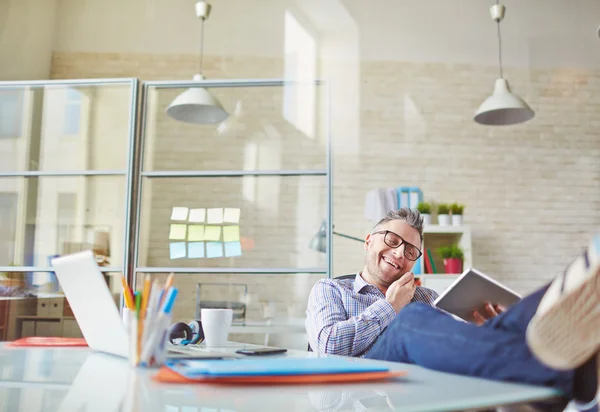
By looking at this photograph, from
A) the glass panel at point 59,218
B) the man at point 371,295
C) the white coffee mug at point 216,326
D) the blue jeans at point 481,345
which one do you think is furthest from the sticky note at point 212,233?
the blue jeans at point 481,345

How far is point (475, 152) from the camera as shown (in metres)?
5.79

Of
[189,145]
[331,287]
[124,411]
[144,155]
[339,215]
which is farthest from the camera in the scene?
[339,215]

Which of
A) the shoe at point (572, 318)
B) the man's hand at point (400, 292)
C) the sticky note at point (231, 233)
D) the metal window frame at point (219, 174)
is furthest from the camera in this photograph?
the sticky note at point (231, 233)

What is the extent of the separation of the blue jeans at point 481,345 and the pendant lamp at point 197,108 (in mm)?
3283

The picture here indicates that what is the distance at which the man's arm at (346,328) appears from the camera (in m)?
1.64

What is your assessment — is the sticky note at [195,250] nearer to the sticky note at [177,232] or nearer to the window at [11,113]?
the sticky note at [177,232]

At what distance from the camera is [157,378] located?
2.65 ft

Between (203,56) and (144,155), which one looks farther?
(203,56)

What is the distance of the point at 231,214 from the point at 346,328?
2.25 meters

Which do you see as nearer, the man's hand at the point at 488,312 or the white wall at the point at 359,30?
the man's hand at the point at 488,312

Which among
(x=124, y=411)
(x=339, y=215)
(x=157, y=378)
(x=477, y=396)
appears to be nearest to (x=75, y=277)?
(x=157, y=378)

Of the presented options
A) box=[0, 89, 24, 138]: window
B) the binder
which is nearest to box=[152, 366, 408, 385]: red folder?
the binder

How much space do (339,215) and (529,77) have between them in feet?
7.90

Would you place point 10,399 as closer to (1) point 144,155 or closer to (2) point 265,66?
(1) point 144,155
